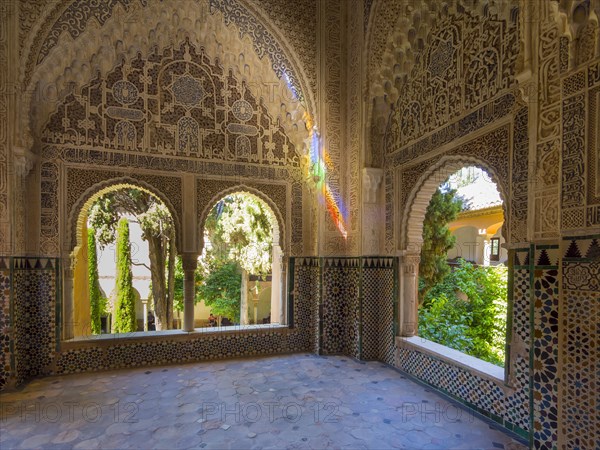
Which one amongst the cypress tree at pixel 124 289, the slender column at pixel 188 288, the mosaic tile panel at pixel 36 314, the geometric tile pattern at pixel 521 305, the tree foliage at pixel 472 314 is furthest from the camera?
the cypress tree at pixel 124 289

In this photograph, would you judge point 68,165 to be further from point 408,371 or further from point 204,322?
point 204,322

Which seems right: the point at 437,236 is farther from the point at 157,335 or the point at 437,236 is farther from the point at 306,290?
the point at 157,335

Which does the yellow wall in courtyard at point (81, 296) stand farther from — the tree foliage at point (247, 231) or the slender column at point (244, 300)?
the slender column at point (244, 300)

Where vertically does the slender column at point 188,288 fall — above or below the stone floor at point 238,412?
above

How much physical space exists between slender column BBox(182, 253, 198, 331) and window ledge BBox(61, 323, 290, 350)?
132 mm

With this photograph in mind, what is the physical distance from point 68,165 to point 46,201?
513 mm

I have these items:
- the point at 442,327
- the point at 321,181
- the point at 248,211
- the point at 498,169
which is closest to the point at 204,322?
the point at 248,211

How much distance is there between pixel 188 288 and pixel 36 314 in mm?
1798

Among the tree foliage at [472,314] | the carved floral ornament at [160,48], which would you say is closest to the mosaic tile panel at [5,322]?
the carved floral ornament at [160,48]

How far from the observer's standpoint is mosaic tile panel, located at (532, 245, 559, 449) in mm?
2385

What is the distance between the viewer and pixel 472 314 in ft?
25.4

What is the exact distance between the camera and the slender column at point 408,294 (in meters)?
4.45

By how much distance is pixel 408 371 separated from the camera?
4.22 meters

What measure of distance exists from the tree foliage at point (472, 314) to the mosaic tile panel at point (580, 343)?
453 cm
